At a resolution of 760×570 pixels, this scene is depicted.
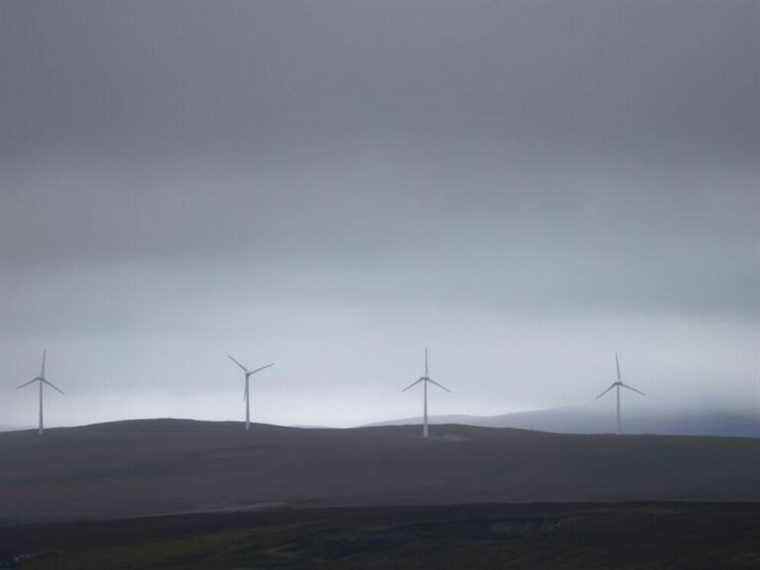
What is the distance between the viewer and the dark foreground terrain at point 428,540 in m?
66.6

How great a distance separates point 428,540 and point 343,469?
54465 mm

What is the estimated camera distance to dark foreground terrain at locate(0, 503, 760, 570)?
66625 millimetres

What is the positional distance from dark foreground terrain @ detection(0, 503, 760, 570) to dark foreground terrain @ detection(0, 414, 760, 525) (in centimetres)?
1027

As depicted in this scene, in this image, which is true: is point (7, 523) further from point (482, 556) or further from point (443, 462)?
point (443, 462)

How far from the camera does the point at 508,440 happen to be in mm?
152875

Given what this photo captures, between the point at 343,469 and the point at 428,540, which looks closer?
the point at 428,540

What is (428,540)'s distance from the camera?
73.6 meters

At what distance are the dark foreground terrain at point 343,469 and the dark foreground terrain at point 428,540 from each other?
10.3 meters

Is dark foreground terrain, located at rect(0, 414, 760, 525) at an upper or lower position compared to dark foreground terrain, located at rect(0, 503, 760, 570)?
upper

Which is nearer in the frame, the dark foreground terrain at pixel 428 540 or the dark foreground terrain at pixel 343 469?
the dark foreground terrain at pixel 428 540

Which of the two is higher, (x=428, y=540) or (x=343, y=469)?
(x=343, y=469)

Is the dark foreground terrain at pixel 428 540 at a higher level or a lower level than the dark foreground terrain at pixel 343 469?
lower

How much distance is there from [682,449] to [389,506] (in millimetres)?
52390

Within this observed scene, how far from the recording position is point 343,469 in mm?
127688
